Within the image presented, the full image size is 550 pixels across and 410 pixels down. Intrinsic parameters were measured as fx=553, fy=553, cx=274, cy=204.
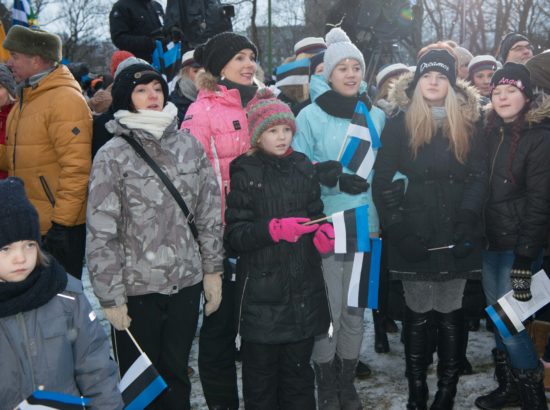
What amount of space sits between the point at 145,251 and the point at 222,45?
1379mm

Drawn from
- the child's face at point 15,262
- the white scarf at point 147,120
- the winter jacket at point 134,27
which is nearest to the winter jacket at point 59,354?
the child's face at point 15,262

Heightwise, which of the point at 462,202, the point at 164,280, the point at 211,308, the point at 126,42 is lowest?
the point at 211,308

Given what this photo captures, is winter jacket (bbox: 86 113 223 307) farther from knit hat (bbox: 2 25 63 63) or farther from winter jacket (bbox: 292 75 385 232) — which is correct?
knit hat (bbox: 2 25 63 63)

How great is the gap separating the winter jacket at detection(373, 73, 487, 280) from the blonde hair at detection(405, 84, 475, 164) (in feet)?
0.10

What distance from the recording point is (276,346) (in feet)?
9.67

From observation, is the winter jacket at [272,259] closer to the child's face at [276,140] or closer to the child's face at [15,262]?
the child's face at [276,140]

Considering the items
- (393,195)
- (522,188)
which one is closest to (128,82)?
(393,195)

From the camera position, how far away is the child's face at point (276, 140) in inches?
117

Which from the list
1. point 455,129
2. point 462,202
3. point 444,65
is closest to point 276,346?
point 462,202

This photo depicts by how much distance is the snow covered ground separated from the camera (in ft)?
11.6

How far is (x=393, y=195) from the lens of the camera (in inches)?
124

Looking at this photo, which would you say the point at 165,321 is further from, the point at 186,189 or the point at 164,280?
the point at 186,189

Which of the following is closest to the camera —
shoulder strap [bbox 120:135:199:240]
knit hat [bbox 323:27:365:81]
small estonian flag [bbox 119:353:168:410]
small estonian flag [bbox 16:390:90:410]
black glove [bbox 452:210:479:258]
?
small estonian flag [bbox 16:390:90:410]

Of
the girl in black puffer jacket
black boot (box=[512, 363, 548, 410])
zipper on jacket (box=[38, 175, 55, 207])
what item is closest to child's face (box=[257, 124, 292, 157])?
the girl in black puffer jacket
